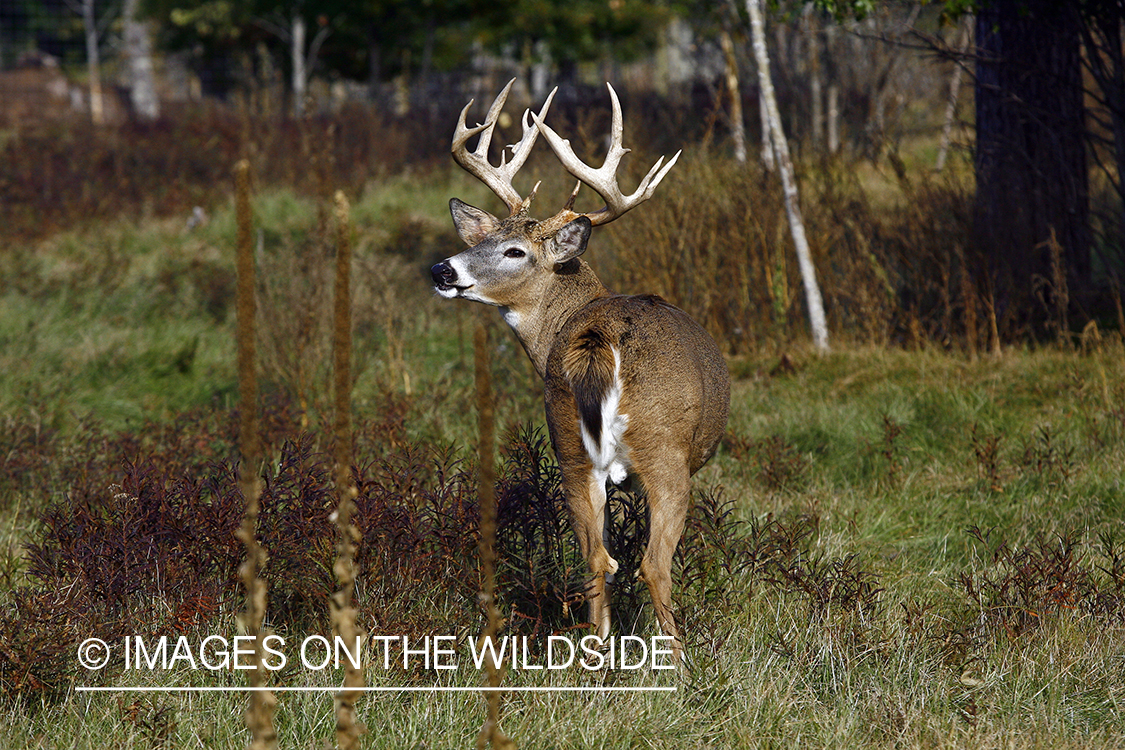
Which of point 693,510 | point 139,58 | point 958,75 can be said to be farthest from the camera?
point 139,58

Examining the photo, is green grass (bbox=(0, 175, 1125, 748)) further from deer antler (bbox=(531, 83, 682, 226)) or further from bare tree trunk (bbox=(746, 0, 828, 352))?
deer antler (bbox=(531, 83, 682, 226))

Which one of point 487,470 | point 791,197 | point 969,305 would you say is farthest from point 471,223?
point 969,305

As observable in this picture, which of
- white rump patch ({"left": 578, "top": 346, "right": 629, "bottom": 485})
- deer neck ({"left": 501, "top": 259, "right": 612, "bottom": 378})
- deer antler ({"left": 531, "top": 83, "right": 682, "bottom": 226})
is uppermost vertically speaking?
deer antler ({"left": 531, "top": 83, "right": 682, "bottom": 226})

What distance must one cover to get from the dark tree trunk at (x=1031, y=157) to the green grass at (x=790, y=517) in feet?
2.48

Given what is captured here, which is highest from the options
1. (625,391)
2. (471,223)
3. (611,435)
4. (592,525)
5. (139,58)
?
(139,58)

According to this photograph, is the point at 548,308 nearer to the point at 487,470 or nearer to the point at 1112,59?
the point at 487,470

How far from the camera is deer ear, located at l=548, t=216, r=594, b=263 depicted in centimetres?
402

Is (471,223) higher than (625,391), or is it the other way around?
(471,223)

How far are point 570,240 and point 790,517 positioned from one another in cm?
156

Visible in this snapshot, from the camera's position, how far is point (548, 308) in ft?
13.6

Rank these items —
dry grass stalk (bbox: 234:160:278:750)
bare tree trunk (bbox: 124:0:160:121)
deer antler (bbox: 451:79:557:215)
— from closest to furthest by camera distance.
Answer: dry grass stalk (bbox: 234:160:278:750)
deer antler (bbox: 451:79:557:215)
bare tree trunk (bbox: 124:0:160:121)

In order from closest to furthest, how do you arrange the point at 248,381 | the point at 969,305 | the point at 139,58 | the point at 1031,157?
the point at 248,381 < the point at 969,305 < the point at 1031,157 < the point at 139,58

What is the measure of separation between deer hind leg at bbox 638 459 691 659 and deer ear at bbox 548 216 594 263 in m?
1.06

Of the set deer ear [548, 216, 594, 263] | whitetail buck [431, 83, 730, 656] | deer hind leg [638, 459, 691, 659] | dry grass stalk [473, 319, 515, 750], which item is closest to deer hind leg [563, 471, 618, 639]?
whitetail buck [431, 83, 730, 656]
